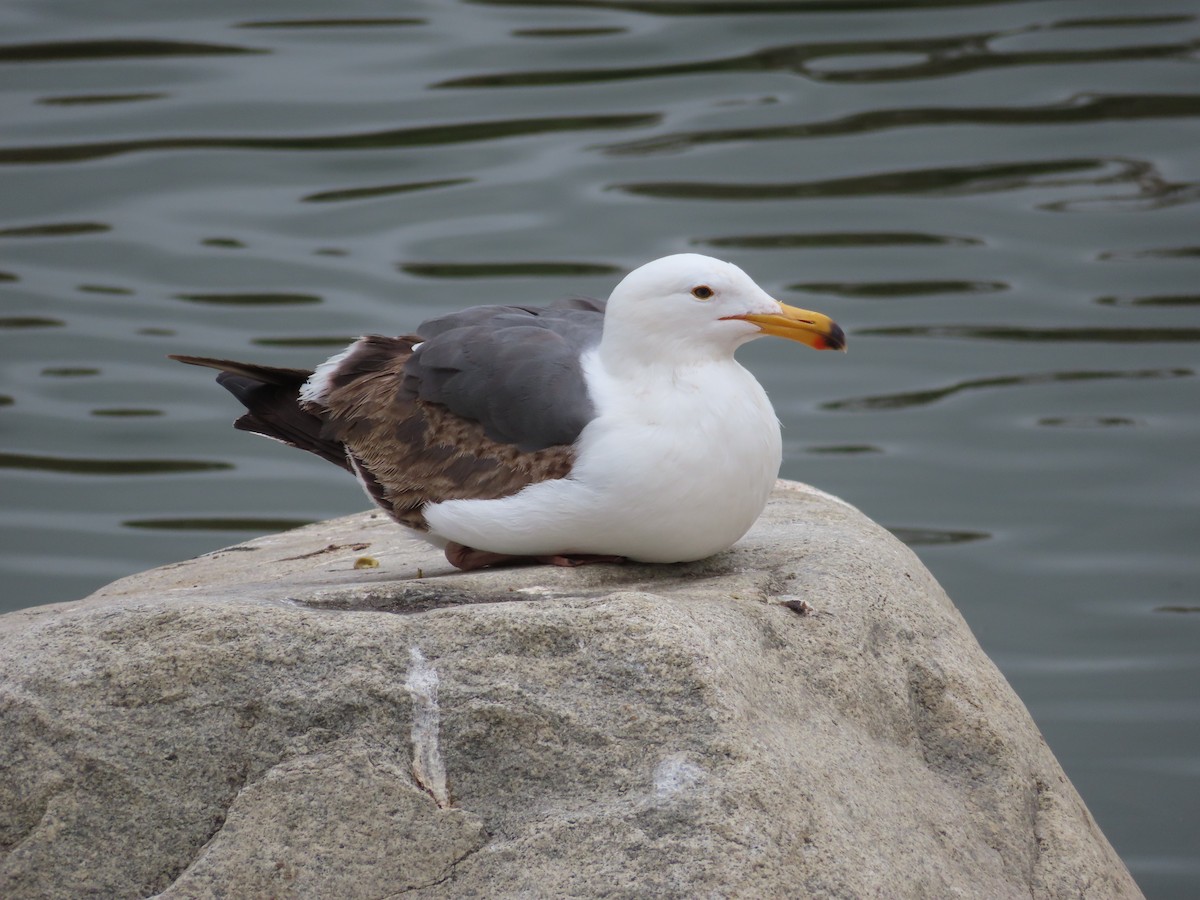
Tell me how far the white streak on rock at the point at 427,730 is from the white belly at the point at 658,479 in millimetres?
943

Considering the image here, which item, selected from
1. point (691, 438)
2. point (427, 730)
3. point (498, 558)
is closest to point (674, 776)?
point (427, 730)

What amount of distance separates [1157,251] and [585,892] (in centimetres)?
941

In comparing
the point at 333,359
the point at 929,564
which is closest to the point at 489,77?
the point at 929,564

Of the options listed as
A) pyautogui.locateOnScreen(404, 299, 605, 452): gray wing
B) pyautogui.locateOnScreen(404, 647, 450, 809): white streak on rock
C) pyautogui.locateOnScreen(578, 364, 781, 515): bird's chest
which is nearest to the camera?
pyautogui.locateOnScreen(404, 647, 450, 809): white streak on rock

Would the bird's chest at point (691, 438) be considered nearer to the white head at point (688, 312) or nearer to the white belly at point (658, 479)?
the white belly at point (658, 479)

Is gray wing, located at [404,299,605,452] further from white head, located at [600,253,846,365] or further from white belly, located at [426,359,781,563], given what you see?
white head, located at [600,253,846,365]

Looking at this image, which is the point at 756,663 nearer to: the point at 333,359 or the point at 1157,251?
the point at 333,359

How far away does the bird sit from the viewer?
456cm

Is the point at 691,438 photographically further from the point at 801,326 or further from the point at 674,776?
the point at 674,776

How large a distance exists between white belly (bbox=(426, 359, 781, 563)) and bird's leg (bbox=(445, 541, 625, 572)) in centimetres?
4

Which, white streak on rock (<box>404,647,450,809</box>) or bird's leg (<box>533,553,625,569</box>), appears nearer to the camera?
white streak on rock (<box>404,647,450,809</box>)

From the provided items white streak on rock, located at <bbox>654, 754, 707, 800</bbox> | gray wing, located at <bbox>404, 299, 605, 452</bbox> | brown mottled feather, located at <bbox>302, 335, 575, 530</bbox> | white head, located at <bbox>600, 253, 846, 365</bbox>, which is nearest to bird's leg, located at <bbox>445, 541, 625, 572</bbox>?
brown mottled feather, located at <bbox>302, 335, 575, 530</bbox>

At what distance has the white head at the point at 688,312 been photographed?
474 centimetres

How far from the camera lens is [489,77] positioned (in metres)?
13.4
